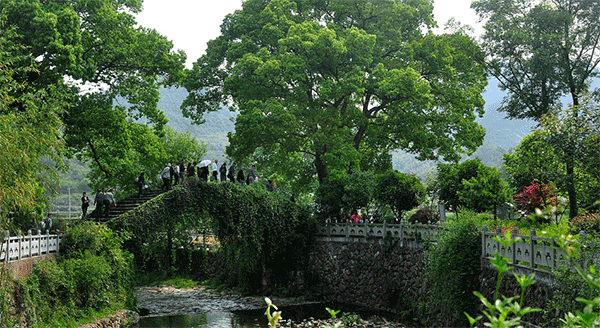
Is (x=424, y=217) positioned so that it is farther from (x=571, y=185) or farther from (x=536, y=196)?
(x=571, y=185)

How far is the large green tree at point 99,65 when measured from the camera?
24406mm

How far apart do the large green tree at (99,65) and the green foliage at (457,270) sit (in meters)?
14.6

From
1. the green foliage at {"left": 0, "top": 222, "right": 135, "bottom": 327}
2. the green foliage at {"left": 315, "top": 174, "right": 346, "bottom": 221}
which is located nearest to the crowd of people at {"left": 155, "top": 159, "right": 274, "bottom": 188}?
the green foliage at {"left": 315, "top": 174, "right": 346, "bottom": 221}

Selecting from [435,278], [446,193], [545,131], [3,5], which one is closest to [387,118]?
[446,193]

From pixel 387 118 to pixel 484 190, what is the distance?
857 centimetres

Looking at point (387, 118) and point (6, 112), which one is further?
point (387, 118)

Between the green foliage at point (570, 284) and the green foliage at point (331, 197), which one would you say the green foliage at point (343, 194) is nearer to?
the green foliage at point (331, 197)

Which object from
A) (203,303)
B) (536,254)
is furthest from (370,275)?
(536,254)

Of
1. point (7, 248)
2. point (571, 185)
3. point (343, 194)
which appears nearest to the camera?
point (7, 248)

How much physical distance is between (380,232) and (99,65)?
48.9ft

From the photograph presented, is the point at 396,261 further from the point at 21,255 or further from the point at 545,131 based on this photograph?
the point at 21,255

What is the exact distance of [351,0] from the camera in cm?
3247

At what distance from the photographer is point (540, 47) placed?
2852 cm

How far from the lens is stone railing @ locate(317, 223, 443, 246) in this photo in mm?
24516
